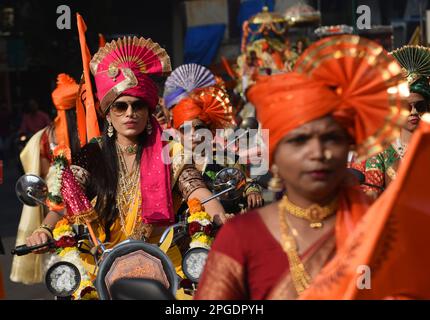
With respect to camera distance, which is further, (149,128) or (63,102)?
(63,102)

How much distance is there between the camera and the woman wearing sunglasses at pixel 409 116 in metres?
6.86

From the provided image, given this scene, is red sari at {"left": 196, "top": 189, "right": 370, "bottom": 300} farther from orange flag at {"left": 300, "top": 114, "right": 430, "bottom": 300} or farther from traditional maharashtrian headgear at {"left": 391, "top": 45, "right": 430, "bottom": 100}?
traditional maharashtrian headgear at {"left": 391, "top": 45, "right": 430, "bottom": 100}

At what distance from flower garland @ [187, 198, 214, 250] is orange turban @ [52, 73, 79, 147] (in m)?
4.95

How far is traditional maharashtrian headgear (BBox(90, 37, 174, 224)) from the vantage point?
608 cm

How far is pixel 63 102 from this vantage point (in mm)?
10680

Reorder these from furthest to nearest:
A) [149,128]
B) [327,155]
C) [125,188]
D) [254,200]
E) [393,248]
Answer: [254,200]
[149,128]
[125,188]
[327,155]
[393,248]

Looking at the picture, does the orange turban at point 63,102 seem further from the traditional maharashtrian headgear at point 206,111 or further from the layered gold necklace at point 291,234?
the layered gold necklace at point 291,234

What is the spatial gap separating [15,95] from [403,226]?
99.6 feet

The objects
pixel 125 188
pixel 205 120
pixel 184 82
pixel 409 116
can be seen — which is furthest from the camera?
pixel 184 82

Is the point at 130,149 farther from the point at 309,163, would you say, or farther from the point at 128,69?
the point at 309,163

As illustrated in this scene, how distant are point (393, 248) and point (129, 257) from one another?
1.72 metres

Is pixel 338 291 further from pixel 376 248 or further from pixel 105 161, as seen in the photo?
pixel 105 161

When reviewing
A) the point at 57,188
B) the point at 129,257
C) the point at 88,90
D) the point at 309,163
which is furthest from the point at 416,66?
the point at 309,163
